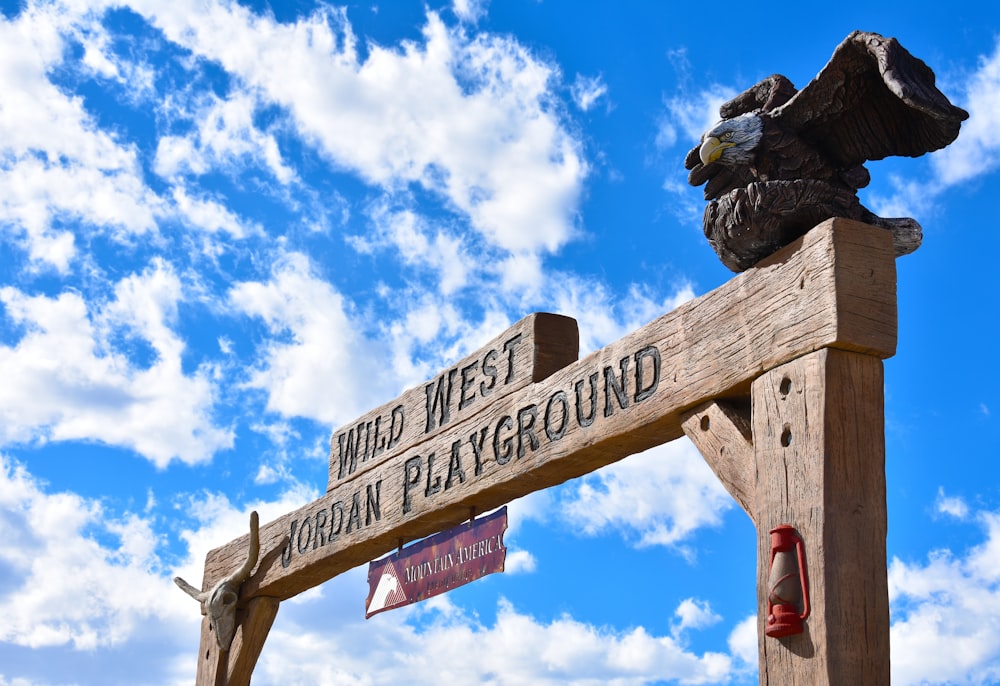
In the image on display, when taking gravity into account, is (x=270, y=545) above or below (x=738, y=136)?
below

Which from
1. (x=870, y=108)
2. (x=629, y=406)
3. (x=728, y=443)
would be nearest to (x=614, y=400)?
(x=629, y=406)

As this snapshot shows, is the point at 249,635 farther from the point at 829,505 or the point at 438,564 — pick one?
the point at 829,505

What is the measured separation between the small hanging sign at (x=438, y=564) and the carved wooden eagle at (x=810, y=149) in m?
1.57

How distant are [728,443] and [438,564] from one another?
5.98 feet

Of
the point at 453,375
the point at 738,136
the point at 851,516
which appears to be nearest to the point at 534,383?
the point at 453,375

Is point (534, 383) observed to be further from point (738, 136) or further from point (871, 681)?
point (871, 681)

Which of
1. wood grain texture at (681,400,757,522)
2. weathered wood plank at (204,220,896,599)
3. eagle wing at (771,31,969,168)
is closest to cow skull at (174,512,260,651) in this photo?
weathered wood plank at (204,220,896,599)

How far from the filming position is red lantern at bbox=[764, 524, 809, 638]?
2.97 meters

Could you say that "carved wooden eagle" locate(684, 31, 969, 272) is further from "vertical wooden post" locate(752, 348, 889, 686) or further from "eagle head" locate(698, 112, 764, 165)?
"vertical wooden post" locate(752, 348, 889, 686)

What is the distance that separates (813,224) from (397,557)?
2596 millimetres

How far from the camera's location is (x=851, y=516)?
9.80 ft

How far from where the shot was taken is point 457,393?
197 inches

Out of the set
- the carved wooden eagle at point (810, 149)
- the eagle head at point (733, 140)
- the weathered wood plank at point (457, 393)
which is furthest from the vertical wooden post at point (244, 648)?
the eagle head at point (733, 140)

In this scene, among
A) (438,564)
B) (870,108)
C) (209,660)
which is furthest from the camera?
(209,660)
